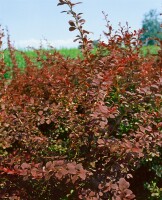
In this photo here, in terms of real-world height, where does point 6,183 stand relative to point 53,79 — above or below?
below

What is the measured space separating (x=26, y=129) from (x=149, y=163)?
1139 mm

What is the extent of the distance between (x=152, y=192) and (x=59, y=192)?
82 centimetres

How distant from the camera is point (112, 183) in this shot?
113 inches

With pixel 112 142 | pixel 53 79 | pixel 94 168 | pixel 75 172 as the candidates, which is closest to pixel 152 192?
pixel 94 168

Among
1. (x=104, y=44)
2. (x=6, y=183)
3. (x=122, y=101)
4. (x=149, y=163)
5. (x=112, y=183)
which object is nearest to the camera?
(x=112, y=183)

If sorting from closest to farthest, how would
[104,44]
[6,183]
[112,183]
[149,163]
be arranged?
1. [112,183]
2. [6,183]
3. [149,163]
4. [104,44]

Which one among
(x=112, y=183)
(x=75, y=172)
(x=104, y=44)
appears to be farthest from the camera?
(x=104, y=44)

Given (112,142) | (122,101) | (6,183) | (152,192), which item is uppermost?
(122,101)

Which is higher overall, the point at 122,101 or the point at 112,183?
the point at 122,101

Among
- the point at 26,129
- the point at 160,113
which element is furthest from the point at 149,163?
the point at 26,129

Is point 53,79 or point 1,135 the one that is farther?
point 53,79

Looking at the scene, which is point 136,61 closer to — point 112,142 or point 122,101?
point 122,101

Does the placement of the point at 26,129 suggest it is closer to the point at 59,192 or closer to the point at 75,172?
the point at 59,192

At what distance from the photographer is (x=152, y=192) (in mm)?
3496
